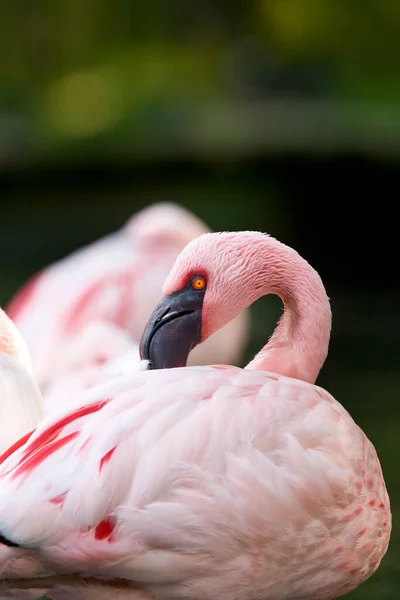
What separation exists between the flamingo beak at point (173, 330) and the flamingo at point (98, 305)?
4.07ft

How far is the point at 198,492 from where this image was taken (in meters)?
2.16

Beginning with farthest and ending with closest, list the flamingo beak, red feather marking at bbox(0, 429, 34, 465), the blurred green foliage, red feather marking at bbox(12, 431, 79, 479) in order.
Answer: the blurred green foliage, the flamingo beak, red feather marking at bbox(0, 429, 34, 465), red feather marking at bbox(12, 431, 79, 479)

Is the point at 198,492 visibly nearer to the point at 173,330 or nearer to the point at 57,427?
the point at 57,427

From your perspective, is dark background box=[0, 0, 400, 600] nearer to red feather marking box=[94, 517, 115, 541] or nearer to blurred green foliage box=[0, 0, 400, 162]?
blurred green foliage box=[0, 0, 400, 162]

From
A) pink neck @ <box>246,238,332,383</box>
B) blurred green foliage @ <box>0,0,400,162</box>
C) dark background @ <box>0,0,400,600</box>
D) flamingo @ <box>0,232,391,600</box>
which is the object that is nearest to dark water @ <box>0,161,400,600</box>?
dark background @ <box>0,0,400,600</box>

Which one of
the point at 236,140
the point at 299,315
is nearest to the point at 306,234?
the point at 236,140

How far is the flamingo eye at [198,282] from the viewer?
269 centimetres

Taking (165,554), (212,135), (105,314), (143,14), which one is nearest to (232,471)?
(165,554)

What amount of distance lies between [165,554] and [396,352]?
170 inches

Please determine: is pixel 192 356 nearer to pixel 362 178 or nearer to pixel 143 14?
pixel 362 178

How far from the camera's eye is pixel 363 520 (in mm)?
2367

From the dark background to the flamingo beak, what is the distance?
98 cm

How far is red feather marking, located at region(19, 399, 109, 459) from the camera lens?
2.24 meters

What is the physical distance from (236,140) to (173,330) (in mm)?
10159
